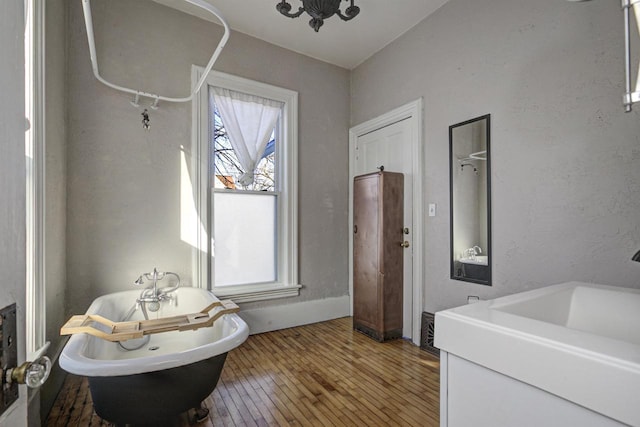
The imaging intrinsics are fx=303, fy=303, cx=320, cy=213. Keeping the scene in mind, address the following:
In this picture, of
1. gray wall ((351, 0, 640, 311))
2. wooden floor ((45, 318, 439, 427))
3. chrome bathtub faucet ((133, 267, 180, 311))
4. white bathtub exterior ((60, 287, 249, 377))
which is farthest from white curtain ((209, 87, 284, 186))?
wooden floor ((45, 318, 439, 427))

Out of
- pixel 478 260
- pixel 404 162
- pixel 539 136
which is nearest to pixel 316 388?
pixel 478 260

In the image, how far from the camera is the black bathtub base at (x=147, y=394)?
1.27m

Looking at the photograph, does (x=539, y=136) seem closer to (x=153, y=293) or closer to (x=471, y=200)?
(x=471, y=200)

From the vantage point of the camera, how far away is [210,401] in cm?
183

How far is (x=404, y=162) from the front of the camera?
287 cm

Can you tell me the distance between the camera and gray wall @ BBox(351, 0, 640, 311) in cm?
159

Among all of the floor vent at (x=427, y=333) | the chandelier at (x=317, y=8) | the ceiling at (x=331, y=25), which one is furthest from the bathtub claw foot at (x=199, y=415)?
the ceiling at (x=331, y=25)

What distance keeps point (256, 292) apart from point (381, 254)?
124cm

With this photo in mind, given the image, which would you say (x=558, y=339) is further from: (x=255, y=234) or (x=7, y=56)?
(x=255, y=234)

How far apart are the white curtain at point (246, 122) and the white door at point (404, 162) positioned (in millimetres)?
1110

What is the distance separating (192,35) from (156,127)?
0.91m

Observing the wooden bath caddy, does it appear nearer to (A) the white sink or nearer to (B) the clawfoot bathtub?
(B) the clawfoot bathtub

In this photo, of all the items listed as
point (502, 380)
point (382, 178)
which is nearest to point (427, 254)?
point (382, 178)

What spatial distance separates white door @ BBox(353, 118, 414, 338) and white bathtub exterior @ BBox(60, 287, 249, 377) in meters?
1.69
